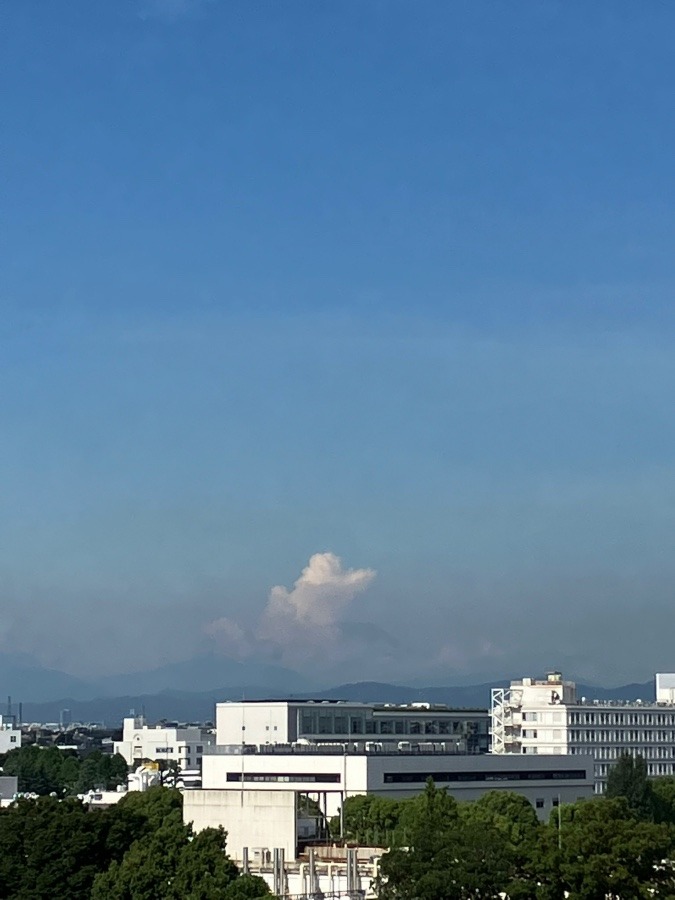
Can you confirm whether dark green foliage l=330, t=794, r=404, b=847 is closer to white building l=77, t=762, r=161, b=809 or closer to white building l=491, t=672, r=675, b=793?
white building l=77, t=762, r=161, b=809

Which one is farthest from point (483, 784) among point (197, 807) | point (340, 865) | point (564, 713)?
point (340, 865)

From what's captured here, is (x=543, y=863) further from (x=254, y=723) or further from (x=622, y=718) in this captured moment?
(x=622, y=718)

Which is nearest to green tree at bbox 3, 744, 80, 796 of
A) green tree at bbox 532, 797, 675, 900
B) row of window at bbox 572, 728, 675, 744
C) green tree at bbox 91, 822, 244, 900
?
row of window at bbox 572, 728, 675, 744

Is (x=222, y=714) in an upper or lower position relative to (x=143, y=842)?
upper

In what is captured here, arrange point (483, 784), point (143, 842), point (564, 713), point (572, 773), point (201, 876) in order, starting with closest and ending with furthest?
point (201, 876)
point (143, 842)
point (483, 784)
point (572, 773)
point (564, 713)

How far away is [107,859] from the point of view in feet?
198

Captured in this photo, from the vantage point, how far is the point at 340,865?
60156mm

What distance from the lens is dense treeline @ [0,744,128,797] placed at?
520 ft

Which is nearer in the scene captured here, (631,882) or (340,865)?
(631,882)

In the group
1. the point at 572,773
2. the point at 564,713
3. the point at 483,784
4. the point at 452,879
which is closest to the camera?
the point at 452,879

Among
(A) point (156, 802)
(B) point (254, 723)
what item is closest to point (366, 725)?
(B) point (254, 723)

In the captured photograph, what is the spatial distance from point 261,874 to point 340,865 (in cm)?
301

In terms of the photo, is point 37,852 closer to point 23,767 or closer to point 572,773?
point 572,773

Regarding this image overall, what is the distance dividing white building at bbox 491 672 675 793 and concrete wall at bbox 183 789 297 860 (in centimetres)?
7613
